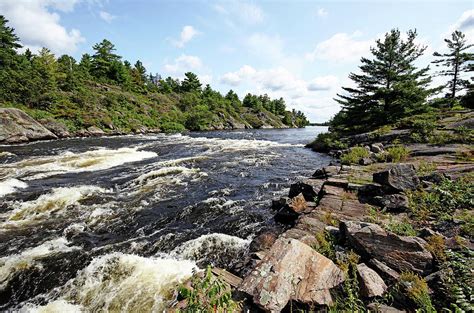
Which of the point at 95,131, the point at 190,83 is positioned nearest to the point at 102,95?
the point at 95,131

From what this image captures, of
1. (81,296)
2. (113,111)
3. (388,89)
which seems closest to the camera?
(81,296)

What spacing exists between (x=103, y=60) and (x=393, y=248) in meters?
82.7

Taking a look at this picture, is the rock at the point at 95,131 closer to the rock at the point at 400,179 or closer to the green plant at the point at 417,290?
the rock at the point at 400,179

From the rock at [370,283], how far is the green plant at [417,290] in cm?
32

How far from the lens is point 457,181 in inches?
297

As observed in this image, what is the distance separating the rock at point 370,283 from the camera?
383cm

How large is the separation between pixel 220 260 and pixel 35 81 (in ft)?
149

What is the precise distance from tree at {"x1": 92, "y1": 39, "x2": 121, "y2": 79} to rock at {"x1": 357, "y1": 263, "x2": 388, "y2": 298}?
78.5 metres

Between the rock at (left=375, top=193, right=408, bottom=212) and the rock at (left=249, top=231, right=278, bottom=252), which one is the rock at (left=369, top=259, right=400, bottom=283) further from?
the rock at (left=375, top=193, right=408, bottom=212)

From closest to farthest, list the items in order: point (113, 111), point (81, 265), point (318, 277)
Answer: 1. point (318, 277)
2. point (81, 265)
3. point (113, 111)

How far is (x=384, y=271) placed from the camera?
4297 millimetres

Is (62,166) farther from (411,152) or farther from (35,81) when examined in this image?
(35,81)

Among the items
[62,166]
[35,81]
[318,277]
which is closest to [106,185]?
[62,166]

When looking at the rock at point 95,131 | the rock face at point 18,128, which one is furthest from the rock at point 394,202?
the rock at point 95,131
